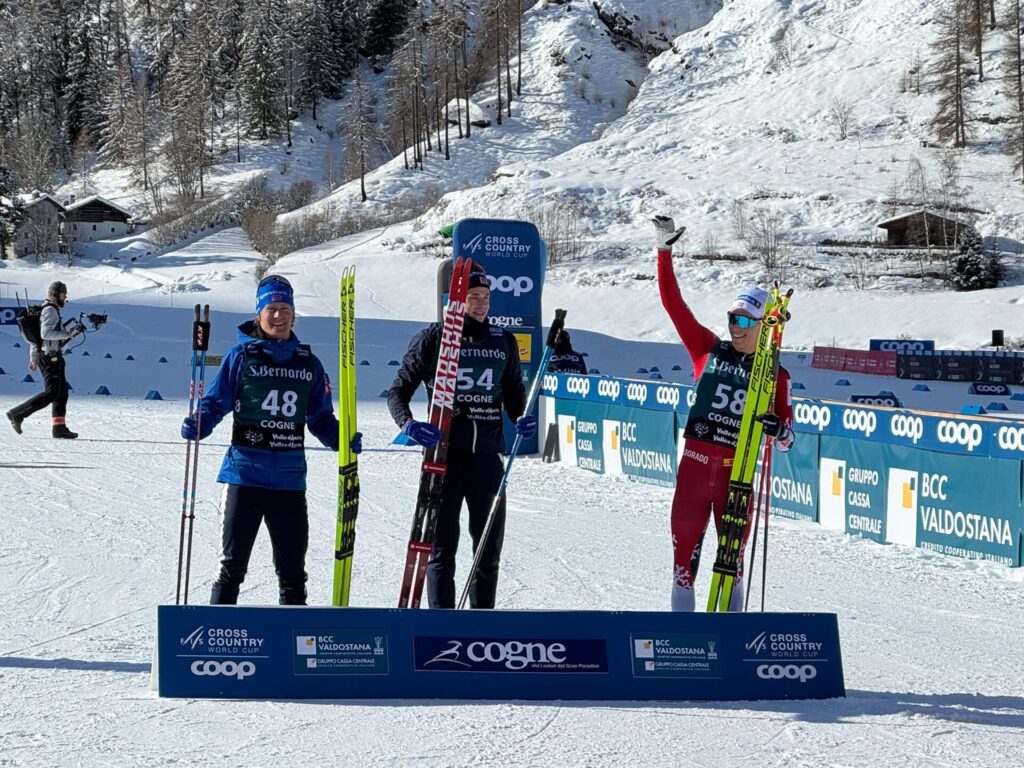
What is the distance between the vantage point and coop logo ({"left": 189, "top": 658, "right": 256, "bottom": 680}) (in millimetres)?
5059

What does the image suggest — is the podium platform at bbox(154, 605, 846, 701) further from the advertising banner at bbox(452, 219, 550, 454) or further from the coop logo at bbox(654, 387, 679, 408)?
the advertising banner at bbox(452, 219, 550, 454)

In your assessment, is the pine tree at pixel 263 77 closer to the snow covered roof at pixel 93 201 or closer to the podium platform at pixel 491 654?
the snow covered roof at pixel 93 201

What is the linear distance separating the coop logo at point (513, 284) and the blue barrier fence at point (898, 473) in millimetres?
2582

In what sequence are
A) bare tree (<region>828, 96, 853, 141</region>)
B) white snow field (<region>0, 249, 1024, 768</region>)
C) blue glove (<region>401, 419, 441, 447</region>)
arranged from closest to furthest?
white snow field (<region>0, 249, 1024, 768</region>) < blue glove (<region>401, 419, 441, 447</region>) < bare tree (<region>828, 96, 853, 141</region>)

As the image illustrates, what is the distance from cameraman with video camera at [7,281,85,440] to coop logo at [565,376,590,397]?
627 centimetres

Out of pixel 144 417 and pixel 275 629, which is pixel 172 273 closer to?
pixel 144 417

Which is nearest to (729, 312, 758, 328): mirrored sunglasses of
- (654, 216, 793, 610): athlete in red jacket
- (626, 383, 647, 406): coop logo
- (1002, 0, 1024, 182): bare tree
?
(654, 216, 793, 610): athlete in red jacket

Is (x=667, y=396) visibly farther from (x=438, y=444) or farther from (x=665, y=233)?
(x=438, y=444)

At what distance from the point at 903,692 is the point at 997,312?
130 feet

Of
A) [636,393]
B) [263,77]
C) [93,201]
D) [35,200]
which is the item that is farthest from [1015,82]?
[636,393]

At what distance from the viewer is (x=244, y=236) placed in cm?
7781

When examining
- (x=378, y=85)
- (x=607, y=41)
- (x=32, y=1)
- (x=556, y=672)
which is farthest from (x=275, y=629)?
(x=32, y=1)

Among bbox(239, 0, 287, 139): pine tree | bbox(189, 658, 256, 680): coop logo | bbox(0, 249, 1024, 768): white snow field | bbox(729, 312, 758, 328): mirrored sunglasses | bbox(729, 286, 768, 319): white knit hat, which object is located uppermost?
bbox(239, 0, 287, 139): pine tree

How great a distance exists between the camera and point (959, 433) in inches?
376
